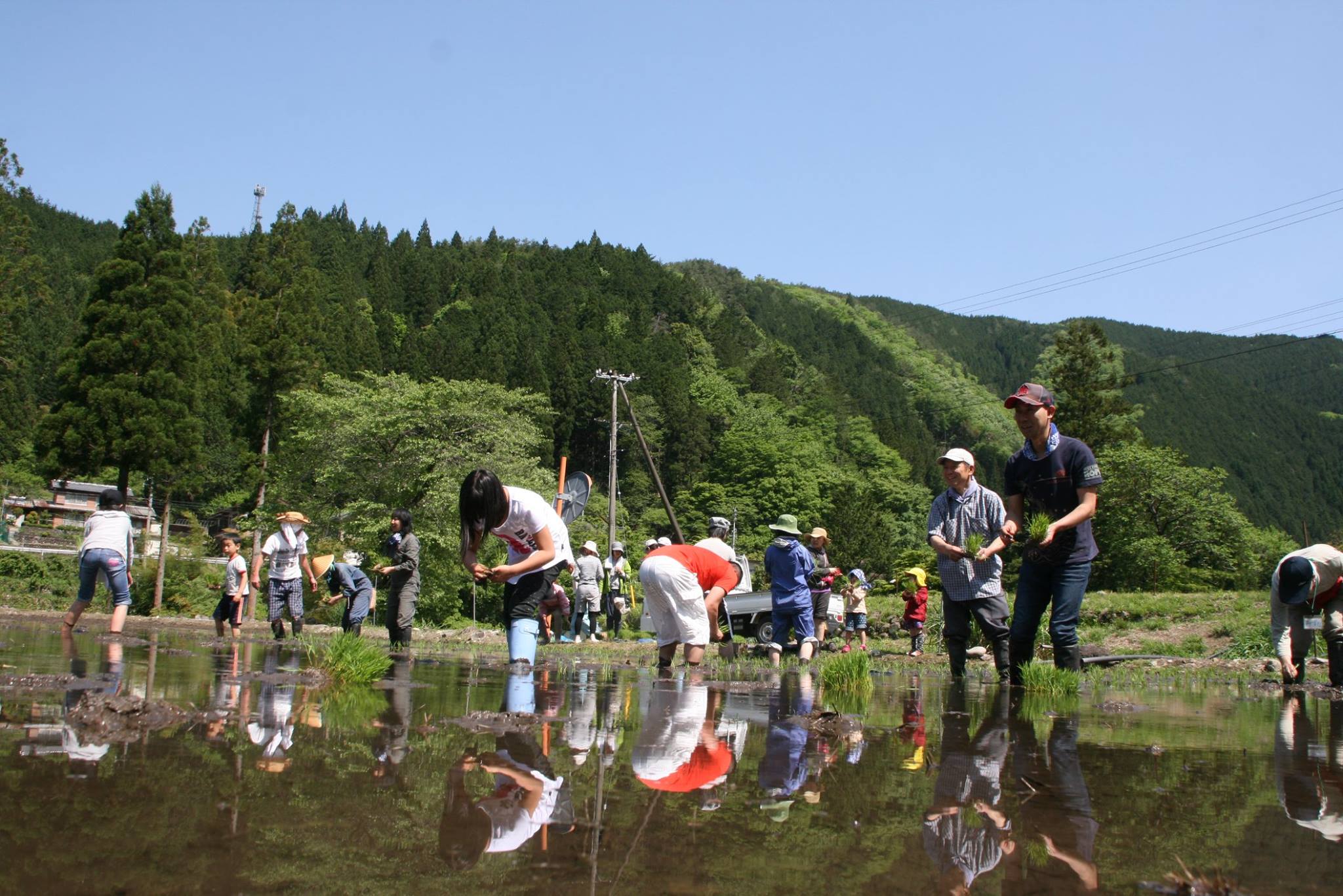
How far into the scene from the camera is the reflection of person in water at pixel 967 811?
7.34 ft

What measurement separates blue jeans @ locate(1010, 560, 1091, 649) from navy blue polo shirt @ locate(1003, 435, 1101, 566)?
0.25 ft

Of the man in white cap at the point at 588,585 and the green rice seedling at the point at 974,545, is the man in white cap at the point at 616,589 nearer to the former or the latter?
the man in white cap at the point at 588,585

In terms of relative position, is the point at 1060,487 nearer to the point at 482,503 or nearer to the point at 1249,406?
the point at 482,503

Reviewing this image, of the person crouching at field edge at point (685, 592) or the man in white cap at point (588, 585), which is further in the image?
the man in white cap at point (588, 585)

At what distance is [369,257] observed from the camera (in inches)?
4993

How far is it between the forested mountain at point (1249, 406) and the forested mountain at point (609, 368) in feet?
1.69

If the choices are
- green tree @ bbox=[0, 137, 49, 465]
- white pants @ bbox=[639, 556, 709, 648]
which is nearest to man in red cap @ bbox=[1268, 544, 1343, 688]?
white pants @ bbox=[639, 556, 709, 648]

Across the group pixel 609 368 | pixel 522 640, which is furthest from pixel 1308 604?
pixel 609 368

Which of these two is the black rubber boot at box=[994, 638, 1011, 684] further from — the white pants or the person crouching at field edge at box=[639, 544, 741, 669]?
the white pants

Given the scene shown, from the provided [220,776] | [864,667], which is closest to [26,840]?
[220,776]

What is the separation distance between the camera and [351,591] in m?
12.9

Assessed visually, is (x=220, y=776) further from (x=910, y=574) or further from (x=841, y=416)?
(x=841, y=416)

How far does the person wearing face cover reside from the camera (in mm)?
13773

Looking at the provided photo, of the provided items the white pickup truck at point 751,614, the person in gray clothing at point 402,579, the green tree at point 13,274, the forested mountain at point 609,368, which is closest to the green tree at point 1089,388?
the forested mountain at point 609,368
